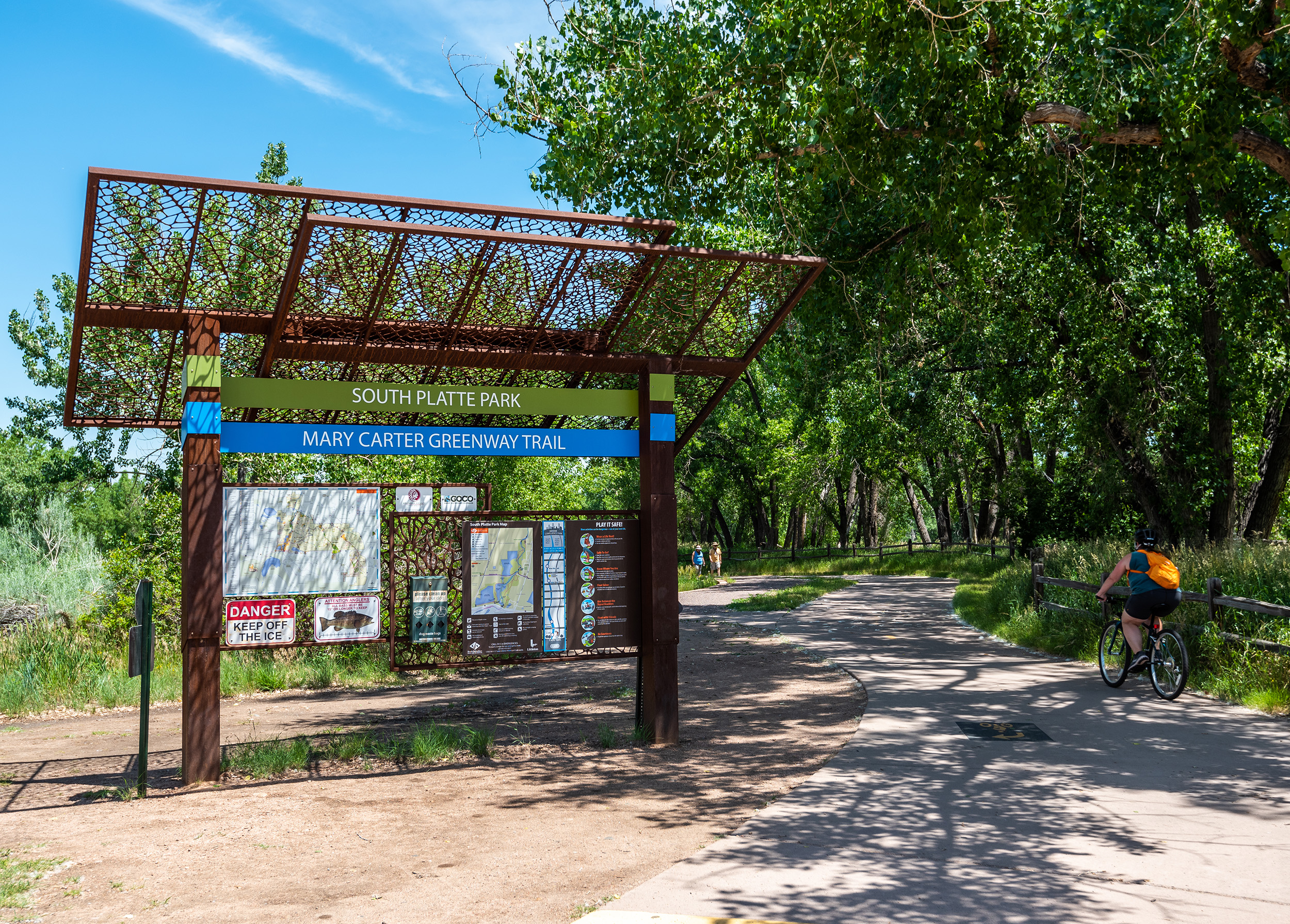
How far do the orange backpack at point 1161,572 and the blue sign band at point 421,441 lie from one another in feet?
17.9

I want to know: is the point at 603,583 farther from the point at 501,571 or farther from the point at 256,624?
the point at 256,624

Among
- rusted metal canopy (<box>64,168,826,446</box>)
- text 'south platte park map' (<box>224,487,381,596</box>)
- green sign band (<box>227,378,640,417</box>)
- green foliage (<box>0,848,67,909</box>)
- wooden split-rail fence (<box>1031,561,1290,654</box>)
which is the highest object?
rusted metal canopy (<box>64,168,826,446</box>)

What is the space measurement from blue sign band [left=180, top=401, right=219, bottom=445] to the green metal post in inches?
46.1

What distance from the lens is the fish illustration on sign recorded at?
26.3 feet

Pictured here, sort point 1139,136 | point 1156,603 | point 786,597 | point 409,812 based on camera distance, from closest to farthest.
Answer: point 409,812 < point 1156,603 < point 1139,136 < point 786,597

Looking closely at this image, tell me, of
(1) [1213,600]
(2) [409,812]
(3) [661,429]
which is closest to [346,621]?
(2) [409,812]

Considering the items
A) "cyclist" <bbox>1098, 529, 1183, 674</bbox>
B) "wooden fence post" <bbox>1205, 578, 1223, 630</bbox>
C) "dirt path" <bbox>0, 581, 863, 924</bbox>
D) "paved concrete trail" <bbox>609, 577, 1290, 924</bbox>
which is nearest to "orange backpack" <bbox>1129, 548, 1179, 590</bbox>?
"cyclist" <bbox>1098, 529, 1183, 674</bbox>

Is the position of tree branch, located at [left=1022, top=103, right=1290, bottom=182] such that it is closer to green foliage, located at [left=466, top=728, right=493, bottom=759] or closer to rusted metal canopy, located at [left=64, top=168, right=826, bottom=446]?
rusted metal canopy, located at [left=64, top=168, right=826, bottom=446]

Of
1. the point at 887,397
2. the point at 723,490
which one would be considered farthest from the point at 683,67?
the point at 723,490

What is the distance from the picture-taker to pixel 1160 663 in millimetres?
9625

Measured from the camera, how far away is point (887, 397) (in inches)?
843

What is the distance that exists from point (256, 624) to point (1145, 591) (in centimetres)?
844

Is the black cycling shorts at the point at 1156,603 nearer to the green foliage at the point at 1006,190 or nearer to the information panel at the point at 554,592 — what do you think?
the green foliage at the point at 1006,190

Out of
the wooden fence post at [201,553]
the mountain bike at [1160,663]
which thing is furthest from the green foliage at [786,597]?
the wooden fence post at [201,553]
